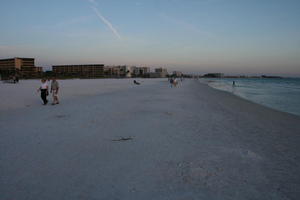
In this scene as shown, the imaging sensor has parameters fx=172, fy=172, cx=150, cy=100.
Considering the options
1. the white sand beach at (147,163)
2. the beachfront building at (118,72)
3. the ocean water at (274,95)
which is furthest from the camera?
the beachfront building at (118,72)

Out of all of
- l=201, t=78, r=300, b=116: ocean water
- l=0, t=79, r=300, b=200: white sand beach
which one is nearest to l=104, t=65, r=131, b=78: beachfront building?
l=201, t=78, r=300, b=116: ocean water

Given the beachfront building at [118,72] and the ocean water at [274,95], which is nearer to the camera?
the ocean water at [274,95]

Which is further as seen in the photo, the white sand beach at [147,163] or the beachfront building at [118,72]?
the beachfront building at [118,72]

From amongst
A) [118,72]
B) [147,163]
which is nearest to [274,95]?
[147,163]

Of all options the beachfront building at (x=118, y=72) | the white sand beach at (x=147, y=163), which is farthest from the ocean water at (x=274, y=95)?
the beachfront building at (x=118, y=72)

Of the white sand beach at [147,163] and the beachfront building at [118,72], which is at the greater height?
the beachfront building at [118,72]

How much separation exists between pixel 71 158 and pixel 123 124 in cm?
282

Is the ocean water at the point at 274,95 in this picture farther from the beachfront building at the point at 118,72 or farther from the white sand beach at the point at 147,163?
the beachfront building at the point at 118,72

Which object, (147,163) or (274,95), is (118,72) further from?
(147,163)

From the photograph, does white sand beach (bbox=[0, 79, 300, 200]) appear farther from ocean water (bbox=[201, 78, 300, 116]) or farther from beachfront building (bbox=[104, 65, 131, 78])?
beachfront building (bbox=[104, 65, 131, 78])

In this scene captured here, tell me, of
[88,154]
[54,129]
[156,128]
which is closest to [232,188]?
[88,154]

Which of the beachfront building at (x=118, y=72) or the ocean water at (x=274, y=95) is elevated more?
the beachfront building at (x=118, y=72)

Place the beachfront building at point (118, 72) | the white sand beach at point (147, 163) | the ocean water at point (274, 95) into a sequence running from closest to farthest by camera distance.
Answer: the white sand beach at point (147, 163) < the ocean water at point (274, 95) < the beachfront building at point (118, 72)

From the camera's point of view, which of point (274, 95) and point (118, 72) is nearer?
point (274, 95)
